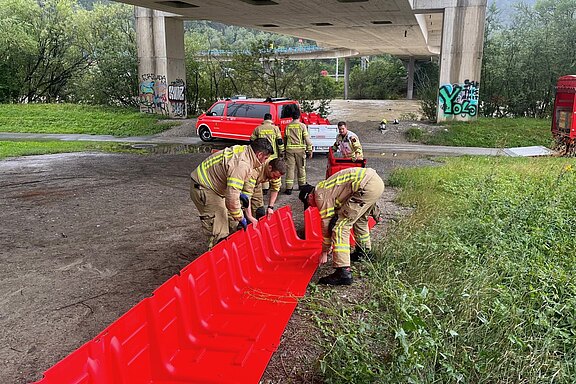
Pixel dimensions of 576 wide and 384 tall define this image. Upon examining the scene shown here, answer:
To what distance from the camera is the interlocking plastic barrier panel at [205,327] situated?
329cm

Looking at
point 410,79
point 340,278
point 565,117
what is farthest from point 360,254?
point 410,79

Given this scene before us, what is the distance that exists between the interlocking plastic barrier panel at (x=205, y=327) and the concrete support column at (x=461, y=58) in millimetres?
17857

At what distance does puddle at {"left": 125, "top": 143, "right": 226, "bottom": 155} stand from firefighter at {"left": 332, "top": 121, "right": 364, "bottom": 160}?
9.05 metres

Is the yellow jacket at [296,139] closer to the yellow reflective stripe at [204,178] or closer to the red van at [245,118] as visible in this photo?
the red van at [245,118]

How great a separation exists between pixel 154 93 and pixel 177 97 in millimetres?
1228

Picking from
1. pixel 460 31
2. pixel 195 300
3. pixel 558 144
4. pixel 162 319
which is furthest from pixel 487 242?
pixel 460 31

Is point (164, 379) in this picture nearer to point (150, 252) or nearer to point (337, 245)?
point (337, 245)

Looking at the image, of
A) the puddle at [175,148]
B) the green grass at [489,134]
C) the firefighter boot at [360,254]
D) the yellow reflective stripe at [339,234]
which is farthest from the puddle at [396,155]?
the yellow reflective stripe at [339,234]

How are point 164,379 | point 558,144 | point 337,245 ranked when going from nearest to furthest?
point 164,379 < point 337,245 < point 558,144

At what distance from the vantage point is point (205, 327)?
442 centimetres

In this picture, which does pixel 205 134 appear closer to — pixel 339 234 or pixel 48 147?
pixel 48 147

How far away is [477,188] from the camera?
29.5 ft

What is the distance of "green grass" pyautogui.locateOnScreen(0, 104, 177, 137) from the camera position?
22859 mm

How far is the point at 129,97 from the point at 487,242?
26613 mm
